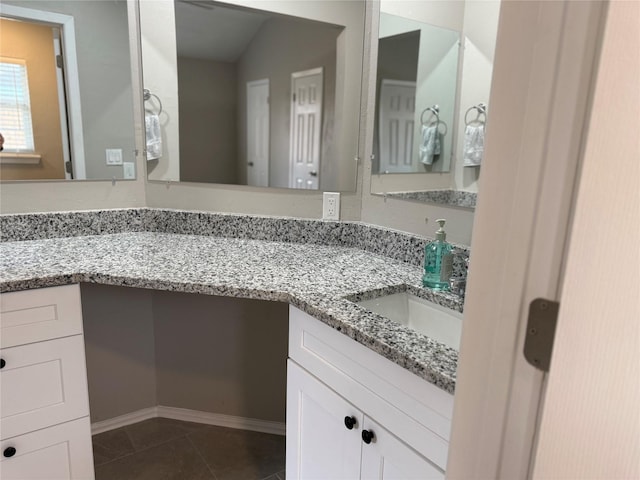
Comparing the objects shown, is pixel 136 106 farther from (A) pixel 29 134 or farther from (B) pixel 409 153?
(B) pixel 409 153

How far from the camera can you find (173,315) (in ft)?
6.80

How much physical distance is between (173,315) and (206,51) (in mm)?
1177

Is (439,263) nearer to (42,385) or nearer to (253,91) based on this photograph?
(253,91)

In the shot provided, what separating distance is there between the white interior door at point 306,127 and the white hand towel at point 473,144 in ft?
1.99

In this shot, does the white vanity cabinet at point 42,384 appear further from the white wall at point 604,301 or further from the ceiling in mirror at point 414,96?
the white wall at point 604,301

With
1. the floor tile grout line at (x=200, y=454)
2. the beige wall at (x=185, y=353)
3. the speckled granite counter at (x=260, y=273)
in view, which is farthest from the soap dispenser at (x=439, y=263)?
the floor tile grout line at (x=200, y=454)

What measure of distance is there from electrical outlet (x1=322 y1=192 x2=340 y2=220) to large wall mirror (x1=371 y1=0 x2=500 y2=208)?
0.55 feet

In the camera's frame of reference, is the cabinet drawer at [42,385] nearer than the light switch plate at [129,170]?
Yes

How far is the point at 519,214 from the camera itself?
50 cm

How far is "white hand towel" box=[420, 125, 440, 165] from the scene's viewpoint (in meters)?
1.58

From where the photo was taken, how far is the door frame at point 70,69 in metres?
1.68

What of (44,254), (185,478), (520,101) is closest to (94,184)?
(44,254)

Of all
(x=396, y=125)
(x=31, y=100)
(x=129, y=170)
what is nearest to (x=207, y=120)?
(x=129, y=170)

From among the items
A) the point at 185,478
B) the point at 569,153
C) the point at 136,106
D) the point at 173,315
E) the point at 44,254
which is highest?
the point at 136,106
